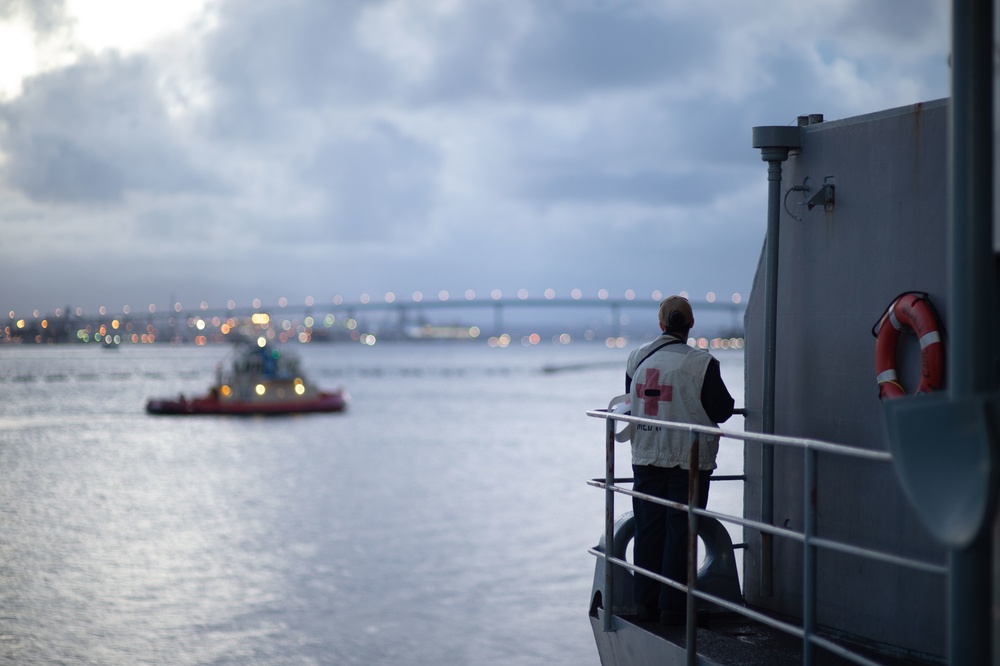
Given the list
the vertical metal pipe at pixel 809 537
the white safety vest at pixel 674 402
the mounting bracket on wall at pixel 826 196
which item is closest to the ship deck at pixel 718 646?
the white safety vest at pixel 674 402

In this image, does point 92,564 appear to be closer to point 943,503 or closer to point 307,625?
point 307,625

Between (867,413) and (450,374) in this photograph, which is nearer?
(867,413)

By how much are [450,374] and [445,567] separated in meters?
97.4

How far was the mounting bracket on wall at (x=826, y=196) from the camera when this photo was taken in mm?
4945

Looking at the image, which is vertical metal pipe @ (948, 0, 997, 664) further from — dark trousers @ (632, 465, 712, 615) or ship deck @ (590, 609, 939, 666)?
dark trousers @ (632, 465, 712, 615)

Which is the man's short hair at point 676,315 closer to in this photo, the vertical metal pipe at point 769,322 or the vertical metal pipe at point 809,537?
the vertical metal pipe at point 769,322

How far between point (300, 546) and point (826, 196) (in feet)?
52.7

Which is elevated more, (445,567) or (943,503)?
(943,503)

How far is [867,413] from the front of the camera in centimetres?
470

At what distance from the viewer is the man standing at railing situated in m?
4.89

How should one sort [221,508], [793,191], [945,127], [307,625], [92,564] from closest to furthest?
[945,127]
[793,191]
[307,625]
[92,564]
[221,508]

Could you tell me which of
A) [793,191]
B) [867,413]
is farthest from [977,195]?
[793,191]

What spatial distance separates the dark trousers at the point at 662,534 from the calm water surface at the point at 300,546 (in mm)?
7997

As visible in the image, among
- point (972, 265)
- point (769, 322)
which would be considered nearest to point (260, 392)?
point (769, 322)
